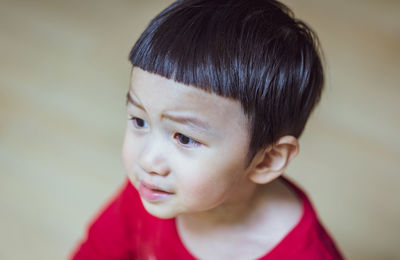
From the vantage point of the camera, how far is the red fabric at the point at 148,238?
0.83 m

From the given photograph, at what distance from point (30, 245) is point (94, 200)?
7.5 inches

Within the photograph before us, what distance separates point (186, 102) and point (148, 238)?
0.38 metres

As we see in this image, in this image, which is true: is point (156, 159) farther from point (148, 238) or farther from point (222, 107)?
point (148, 238)

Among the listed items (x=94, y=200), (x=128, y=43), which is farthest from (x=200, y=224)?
(x=128, y=43)

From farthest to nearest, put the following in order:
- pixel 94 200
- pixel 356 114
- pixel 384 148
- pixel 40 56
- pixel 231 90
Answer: pixel 40 56 < pixel 356 114 < pixel 384 148 < pixel 94 200 < pixel 231 90

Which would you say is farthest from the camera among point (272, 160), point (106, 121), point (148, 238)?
point (106, 121)

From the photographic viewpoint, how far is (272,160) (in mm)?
788

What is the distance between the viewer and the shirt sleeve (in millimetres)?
976

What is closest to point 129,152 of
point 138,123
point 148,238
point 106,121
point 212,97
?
point 138,123

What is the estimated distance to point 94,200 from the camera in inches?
54.7

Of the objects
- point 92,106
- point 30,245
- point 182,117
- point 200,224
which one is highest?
point 182,117

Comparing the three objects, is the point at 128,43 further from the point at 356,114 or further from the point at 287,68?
the point at 287,68

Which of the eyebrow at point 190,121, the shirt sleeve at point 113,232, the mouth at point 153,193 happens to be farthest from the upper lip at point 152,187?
the shirt sleeve at point 113,232

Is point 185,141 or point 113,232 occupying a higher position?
point 185,141
